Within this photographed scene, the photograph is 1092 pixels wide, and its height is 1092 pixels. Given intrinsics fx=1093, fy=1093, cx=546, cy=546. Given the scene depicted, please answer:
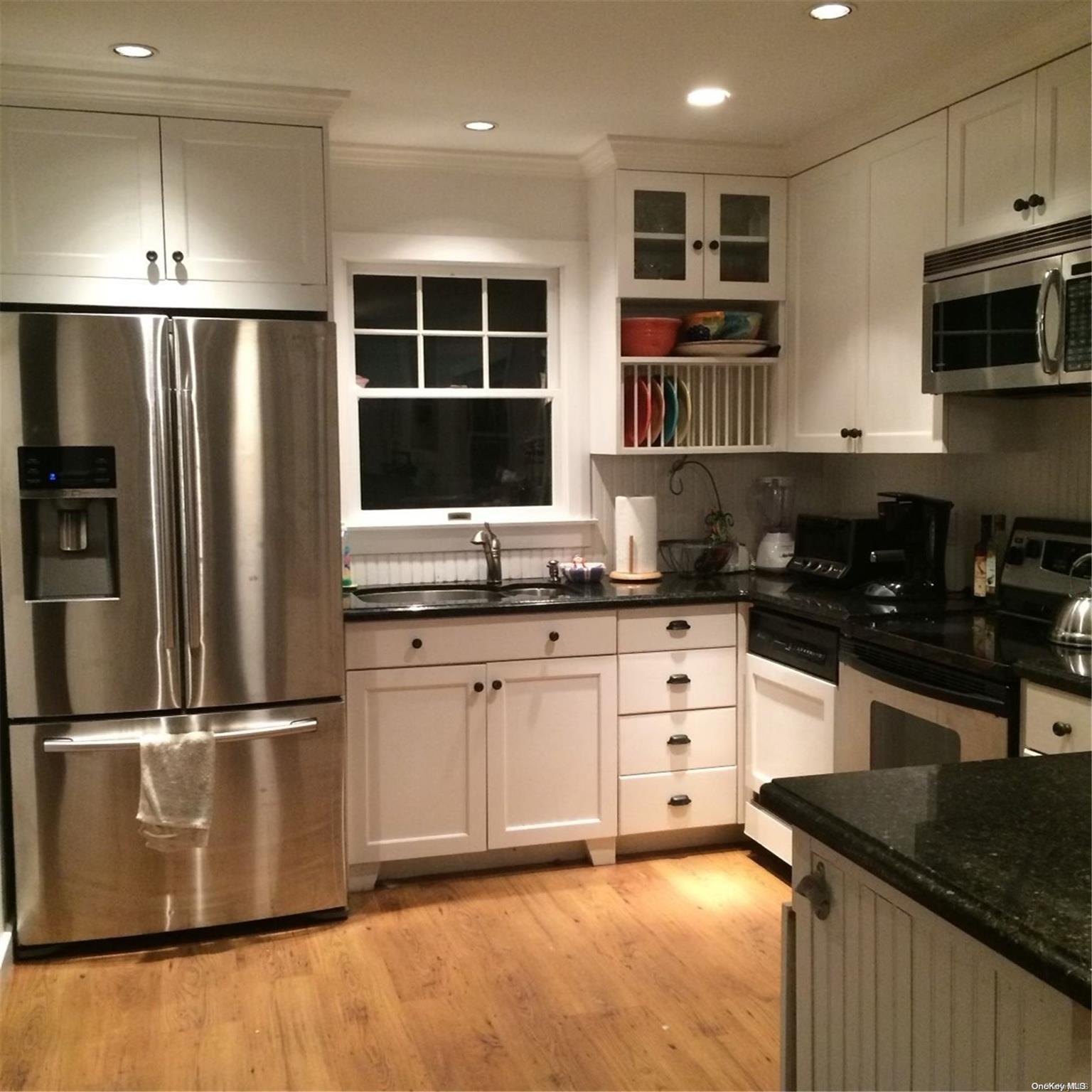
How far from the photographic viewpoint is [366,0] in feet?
8.20

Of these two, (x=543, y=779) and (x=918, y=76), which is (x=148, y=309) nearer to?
(x=543, y=779)

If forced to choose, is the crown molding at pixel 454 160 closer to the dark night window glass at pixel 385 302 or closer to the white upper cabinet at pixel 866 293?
the dark night window glass at pixel 385 302

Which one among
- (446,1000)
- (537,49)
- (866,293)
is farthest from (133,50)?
(446,1000)

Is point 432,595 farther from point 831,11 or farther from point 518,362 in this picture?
point 831,11

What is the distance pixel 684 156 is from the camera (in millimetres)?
3732

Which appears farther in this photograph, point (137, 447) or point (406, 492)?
point (406, 492)

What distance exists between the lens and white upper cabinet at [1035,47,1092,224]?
8.42 ft

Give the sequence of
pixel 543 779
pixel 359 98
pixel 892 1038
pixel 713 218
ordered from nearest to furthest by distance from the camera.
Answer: pixel 892 1038, pixel 359 98, pixel 543 779, pixel 713 218

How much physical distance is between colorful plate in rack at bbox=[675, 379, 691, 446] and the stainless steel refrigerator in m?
1.37

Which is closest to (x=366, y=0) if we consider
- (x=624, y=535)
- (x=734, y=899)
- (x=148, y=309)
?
(x=148, y=309)

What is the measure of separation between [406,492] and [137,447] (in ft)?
3.84

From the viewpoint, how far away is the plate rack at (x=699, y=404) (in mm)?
3871

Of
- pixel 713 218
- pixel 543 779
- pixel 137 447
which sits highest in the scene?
pixel 713 218

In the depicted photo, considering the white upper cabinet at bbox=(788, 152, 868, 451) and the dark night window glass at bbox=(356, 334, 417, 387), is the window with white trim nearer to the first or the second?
the dark night window glass at bbox=(356, 334, 417, 387)
